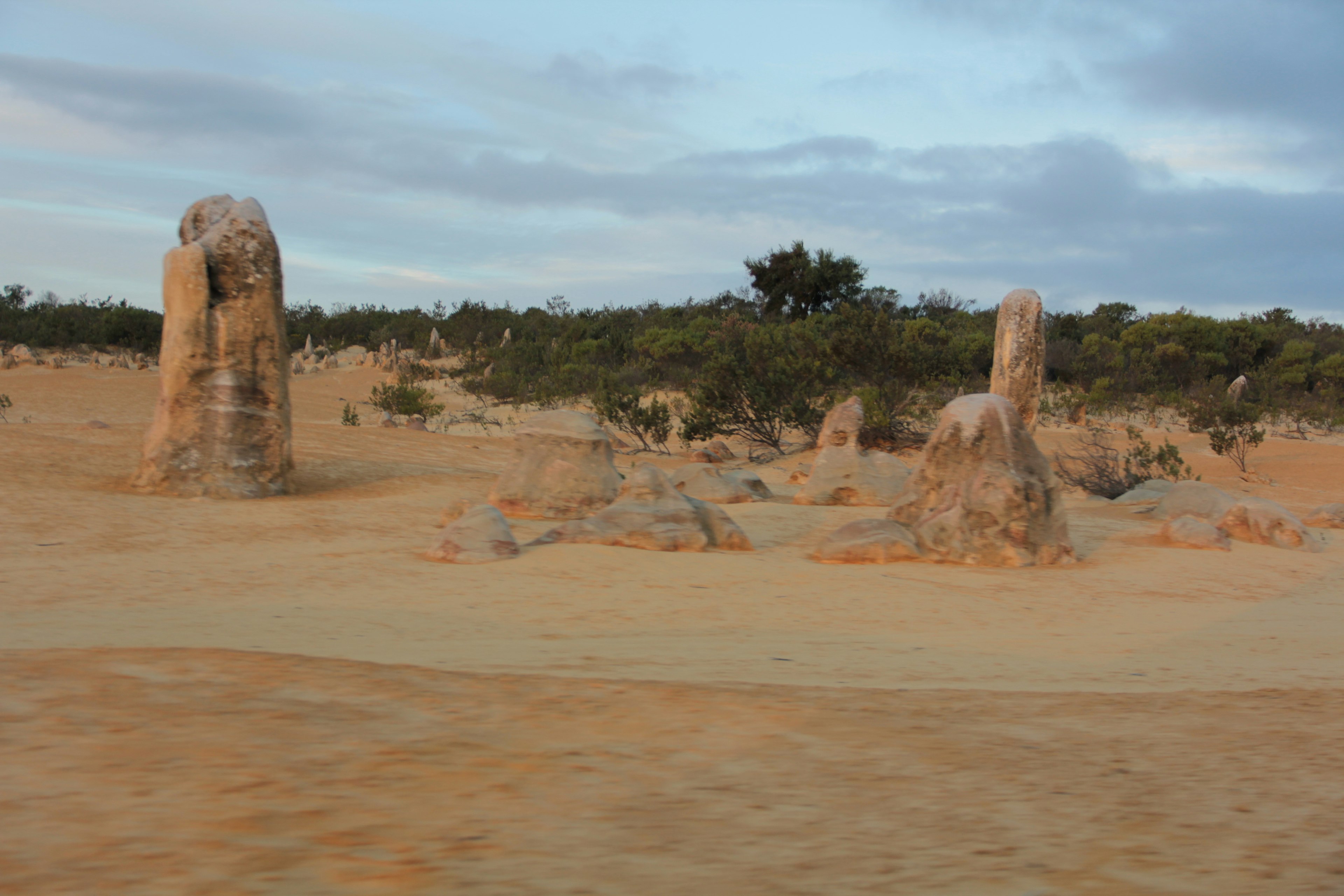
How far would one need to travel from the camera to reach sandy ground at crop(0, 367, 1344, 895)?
5.61ft

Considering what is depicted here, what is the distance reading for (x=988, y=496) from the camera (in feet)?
22.9

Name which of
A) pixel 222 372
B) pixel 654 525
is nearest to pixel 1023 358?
pixel 654 525

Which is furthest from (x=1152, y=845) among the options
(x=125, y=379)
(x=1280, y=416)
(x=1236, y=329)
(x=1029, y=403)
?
(x=1236, y=329)

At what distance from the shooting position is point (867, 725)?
2699 mm

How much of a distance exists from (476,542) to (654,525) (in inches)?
55.7

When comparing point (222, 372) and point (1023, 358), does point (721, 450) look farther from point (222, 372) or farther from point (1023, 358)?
point (222, 372)

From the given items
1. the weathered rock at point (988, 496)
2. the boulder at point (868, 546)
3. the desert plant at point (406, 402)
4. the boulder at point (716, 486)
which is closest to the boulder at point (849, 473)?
the boulder at point (716, 486)

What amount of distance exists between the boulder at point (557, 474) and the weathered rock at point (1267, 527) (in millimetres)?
5701

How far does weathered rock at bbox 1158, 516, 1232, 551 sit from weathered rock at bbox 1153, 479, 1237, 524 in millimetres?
995

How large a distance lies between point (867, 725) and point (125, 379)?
25037 mm

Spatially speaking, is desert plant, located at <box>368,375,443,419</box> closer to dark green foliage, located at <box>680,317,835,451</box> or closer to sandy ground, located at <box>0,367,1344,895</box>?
dark green foliage, located at <box>680,317,835,451</box>

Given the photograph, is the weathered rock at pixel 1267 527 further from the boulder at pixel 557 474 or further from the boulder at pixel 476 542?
the boulder at pixel 476 542

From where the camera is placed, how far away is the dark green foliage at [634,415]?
1673 cm

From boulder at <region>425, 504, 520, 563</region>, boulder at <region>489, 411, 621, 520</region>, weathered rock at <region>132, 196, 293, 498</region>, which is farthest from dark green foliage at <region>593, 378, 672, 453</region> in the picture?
boulder at <region>425, 504, 520, 563</region>
